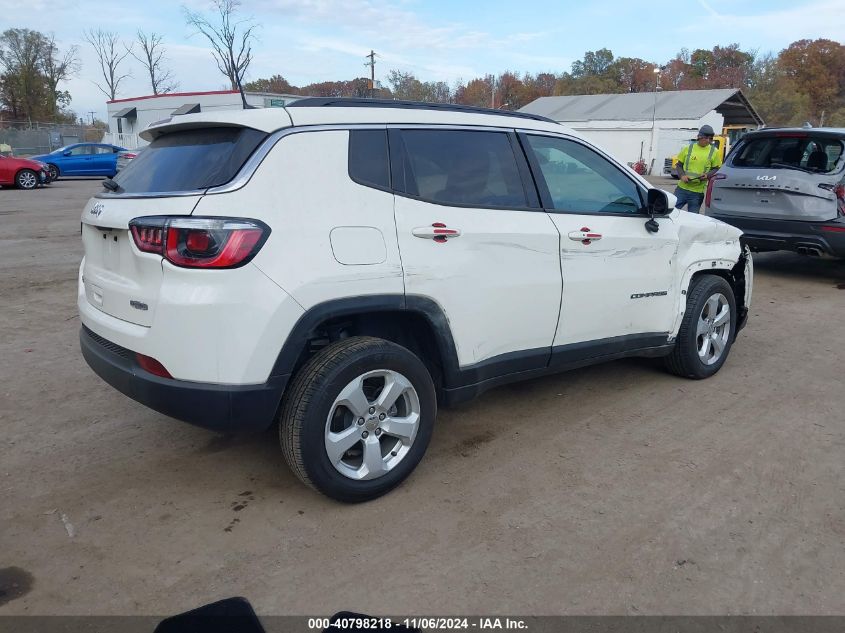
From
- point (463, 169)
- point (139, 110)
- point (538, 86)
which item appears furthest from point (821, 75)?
point (463, 169)

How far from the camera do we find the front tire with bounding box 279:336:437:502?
305 cm

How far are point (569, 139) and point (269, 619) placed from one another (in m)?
3.17

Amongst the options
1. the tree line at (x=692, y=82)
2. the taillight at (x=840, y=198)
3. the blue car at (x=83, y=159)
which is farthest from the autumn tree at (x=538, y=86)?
the taillight at (x=840, y=198)

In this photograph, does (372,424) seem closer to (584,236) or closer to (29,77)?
(584,236)

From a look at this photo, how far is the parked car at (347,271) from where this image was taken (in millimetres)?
2881

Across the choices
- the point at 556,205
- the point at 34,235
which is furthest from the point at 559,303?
the point at 34,235

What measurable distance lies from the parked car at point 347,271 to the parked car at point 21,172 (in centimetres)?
1978

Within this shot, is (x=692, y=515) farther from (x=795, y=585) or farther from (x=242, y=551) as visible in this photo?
(x=242, y=551)

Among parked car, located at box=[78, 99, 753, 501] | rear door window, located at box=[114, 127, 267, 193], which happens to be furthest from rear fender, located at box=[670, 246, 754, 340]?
rear door window, located at box=[114, 127, 267, 193]

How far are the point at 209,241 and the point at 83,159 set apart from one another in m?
26.3

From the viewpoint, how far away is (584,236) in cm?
403

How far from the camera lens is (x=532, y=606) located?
8.63 ft

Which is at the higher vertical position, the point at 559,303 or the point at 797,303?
the point at 559,303

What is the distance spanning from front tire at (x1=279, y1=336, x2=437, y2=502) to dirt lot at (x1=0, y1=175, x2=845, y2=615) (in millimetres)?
180
